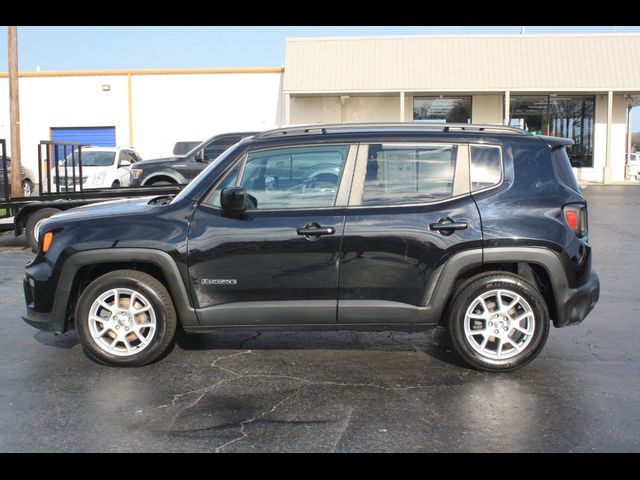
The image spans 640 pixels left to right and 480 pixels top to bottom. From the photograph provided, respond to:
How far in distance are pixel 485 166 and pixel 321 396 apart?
2.15 meters

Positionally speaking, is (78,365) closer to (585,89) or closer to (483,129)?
(483,129)

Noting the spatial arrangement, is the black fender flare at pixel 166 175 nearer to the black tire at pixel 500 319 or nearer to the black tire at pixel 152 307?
the black tire at pixel 152 307

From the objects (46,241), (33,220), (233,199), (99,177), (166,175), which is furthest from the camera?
(99,177)

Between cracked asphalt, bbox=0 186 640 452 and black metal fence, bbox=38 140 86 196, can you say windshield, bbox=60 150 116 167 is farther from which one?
cracked asphalt, bbox=0 186 640 452

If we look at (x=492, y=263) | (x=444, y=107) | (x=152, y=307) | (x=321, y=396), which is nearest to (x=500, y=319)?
(x=492, y=263)

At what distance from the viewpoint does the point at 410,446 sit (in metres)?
3.96

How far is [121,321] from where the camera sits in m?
5.40

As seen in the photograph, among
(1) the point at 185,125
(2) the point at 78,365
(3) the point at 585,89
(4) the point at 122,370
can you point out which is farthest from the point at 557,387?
(1) the point at 185,125

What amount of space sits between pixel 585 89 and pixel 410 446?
87.7 ft

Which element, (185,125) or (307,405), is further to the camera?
(185,125)

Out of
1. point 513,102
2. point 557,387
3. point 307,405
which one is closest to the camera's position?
point 307,405

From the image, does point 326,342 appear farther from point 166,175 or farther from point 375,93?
point 375,93

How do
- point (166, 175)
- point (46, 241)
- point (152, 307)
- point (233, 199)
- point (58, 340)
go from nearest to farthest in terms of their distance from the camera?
point (233, 199) < point (152, 307) < point (46, 241) < point (58, 340) < point (166, 175)

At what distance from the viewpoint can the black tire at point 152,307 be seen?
5.34 metres
